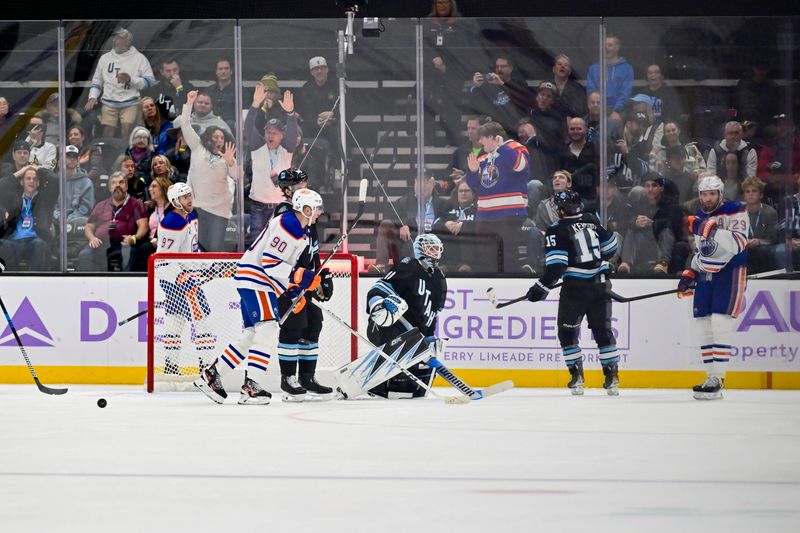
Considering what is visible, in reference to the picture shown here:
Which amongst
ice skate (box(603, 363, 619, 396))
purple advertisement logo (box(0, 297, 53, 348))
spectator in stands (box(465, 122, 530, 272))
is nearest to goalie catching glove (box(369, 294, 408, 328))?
ice skate (box(603, 363, 619, 396))

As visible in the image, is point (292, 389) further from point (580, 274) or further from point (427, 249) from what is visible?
point (580, 274)

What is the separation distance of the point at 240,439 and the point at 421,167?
4132 millimetres

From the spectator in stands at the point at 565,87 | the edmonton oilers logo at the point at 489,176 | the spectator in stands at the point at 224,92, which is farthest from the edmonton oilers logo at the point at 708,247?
the spectator in stands at the point at 224,92

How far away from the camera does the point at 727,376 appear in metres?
9.12

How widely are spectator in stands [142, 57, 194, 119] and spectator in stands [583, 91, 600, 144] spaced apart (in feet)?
9.09

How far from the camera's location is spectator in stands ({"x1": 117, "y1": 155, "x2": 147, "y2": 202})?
9.95 metres

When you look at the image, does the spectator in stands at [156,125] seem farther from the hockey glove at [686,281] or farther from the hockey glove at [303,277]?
the hockey glove at [686,281]

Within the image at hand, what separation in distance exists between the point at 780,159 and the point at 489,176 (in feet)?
6.35

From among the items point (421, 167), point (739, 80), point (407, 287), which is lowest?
point (407, 287)

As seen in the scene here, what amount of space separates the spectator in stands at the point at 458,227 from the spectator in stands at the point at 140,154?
207cm

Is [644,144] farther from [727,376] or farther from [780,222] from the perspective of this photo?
[727,376]

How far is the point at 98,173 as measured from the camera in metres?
9.88

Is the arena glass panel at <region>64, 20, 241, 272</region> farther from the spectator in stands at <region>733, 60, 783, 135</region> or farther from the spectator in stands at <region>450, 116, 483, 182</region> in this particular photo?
the spectator in stands at <region>733, 60, 783, 135</region>

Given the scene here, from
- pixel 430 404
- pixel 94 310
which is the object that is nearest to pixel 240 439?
pixel 430 404
